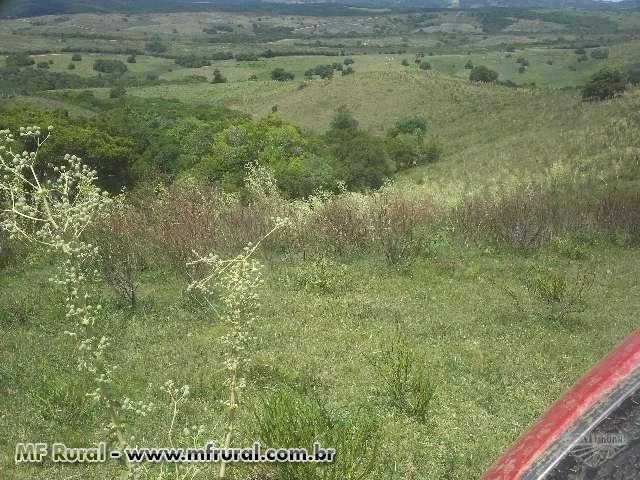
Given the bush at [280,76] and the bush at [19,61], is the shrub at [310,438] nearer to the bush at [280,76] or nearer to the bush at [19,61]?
the bush at [280,76]

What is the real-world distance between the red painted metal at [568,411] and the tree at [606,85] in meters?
49.0

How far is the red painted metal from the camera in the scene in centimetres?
144

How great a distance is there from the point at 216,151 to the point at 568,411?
27254 millimetres

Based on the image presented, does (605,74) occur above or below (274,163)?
above

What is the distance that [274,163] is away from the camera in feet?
90.6

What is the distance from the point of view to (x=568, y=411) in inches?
58.3

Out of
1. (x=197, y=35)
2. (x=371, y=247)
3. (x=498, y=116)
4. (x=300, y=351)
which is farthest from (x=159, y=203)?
(x=197, y=35)

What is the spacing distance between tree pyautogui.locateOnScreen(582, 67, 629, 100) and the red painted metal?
4898 cm

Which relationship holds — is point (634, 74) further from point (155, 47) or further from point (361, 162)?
point (155, 47)

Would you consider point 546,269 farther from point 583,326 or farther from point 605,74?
point 605,74

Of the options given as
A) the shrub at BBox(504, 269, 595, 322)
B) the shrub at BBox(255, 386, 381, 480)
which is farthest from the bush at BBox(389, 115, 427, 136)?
the shrub at BBox(255, 386, 381, 480)

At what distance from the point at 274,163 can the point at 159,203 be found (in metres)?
14.1

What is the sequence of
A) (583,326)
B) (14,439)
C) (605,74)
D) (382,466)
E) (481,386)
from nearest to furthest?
(382,466), (14,439), (481,386), (583,326), (605,74)

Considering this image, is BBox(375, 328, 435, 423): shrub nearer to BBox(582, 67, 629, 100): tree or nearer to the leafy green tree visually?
the leafy green tree
